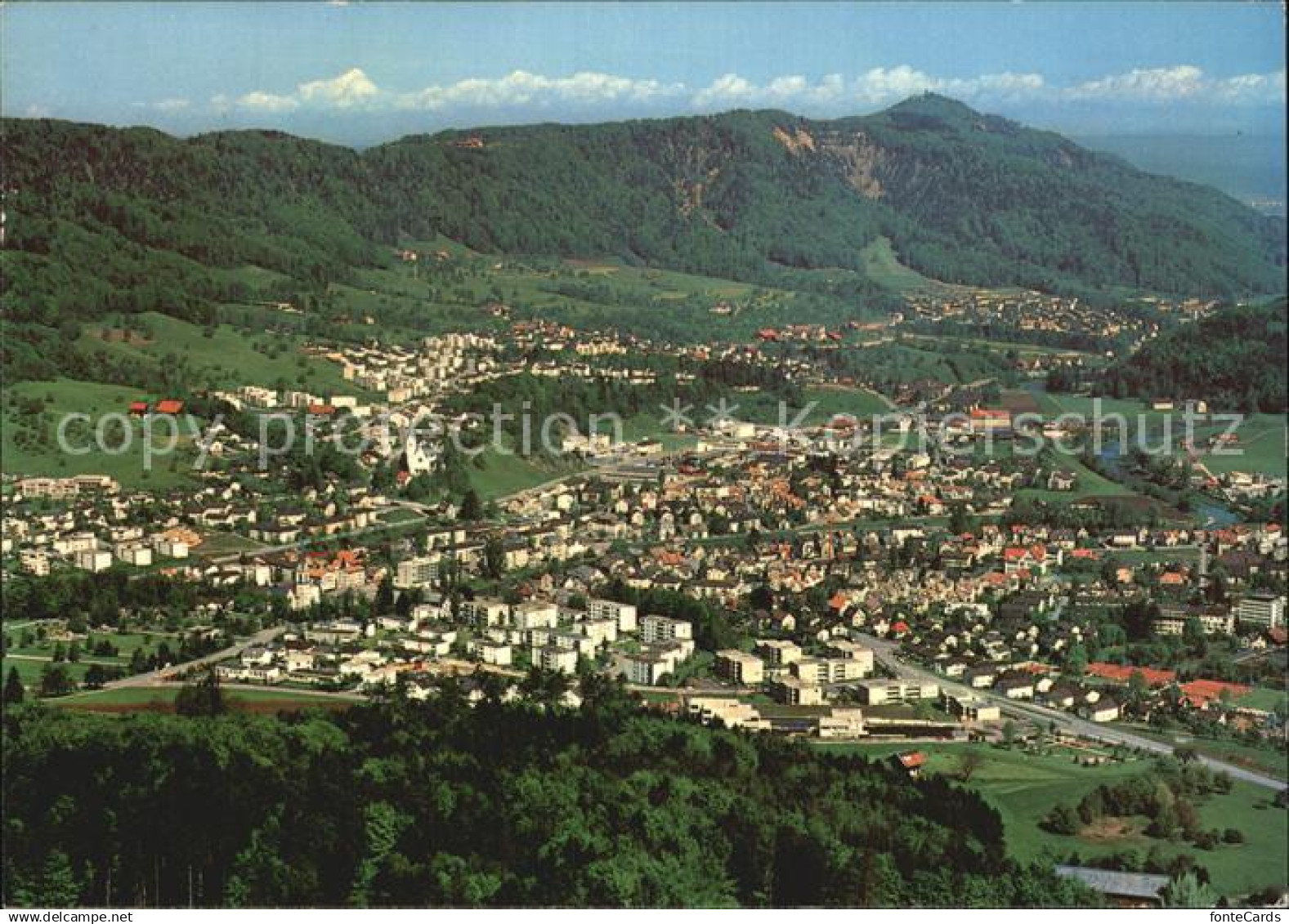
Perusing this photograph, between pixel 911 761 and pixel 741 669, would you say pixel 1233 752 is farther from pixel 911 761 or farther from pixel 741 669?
pixel 741 669

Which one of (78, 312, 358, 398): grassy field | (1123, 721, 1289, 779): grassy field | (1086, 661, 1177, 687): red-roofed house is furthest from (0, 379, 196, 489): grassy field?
(1123, 721, 1289, 779): grassy field

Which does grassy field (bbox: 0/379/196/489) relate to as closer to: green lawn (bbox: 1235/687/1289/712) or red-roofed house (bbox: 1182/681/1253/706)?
red-roofed house (bbox: 1182/681/1253/706)

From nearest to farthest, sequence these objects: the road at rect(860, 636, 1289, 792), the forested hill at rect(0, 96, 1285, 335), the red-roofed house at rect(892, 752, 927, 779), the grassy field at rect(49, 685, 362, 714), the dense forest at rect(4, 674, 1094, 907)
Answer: the dense forest at rect(4, 674, 1094, 907), the red-roofed house at rect(892, 752, 927, 779), the road at rect(860, 636, 1289, 792), the grassy field at rect(49, 685, 362, 714), the forested hill at rect(0, 96, 1285, 335)

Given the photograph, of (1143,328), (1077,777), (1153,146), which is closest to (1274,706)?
(1077,777)

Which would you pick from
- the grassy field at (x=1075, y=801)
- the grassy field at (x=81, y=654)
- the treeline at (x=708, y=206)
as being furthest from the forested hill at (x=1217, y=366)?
the grassy field at (x=81, y=654)

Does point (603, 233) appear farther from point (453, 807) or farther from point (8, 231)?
point (453, 807)
